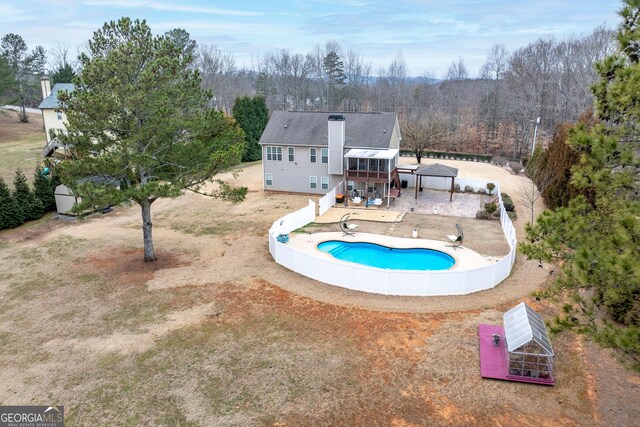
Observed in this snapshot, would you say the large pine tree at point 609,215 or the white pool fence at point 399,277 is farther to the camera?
the white pool fence at point 399,277

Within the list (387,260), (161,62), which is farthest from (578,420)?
Result: (161,62)

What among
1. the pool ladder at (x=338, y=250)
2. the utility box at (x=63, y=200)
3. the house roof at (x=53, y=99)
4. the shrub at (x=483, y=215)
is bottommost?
the pool ladder at (x=338, y=250)

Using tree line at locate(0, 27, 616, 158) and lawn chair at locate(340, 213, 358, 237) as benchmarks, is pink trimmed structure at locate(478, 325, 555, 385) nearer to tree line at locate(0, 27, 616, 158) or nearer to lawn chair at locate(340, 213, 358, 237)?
lawn chair at locate(340, 213, 358, 237)

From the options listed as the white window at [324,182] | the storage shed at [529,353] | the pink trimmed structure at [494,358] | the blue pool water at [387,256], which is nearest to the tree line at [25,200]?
the white window at [324,182]

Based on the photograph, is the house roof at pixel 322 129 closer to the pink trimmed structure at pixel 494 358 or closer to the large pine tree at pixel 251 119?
the large pine tree at pixel 251 119

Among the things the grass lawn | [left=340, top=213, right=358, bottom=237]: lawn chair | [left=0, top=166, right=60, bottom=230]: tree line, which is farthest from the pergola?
the grass lawn

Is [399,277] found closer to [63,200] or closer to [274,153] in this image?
[274,153]

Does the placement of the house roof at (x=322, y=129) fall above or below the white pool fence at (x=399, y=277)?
above
